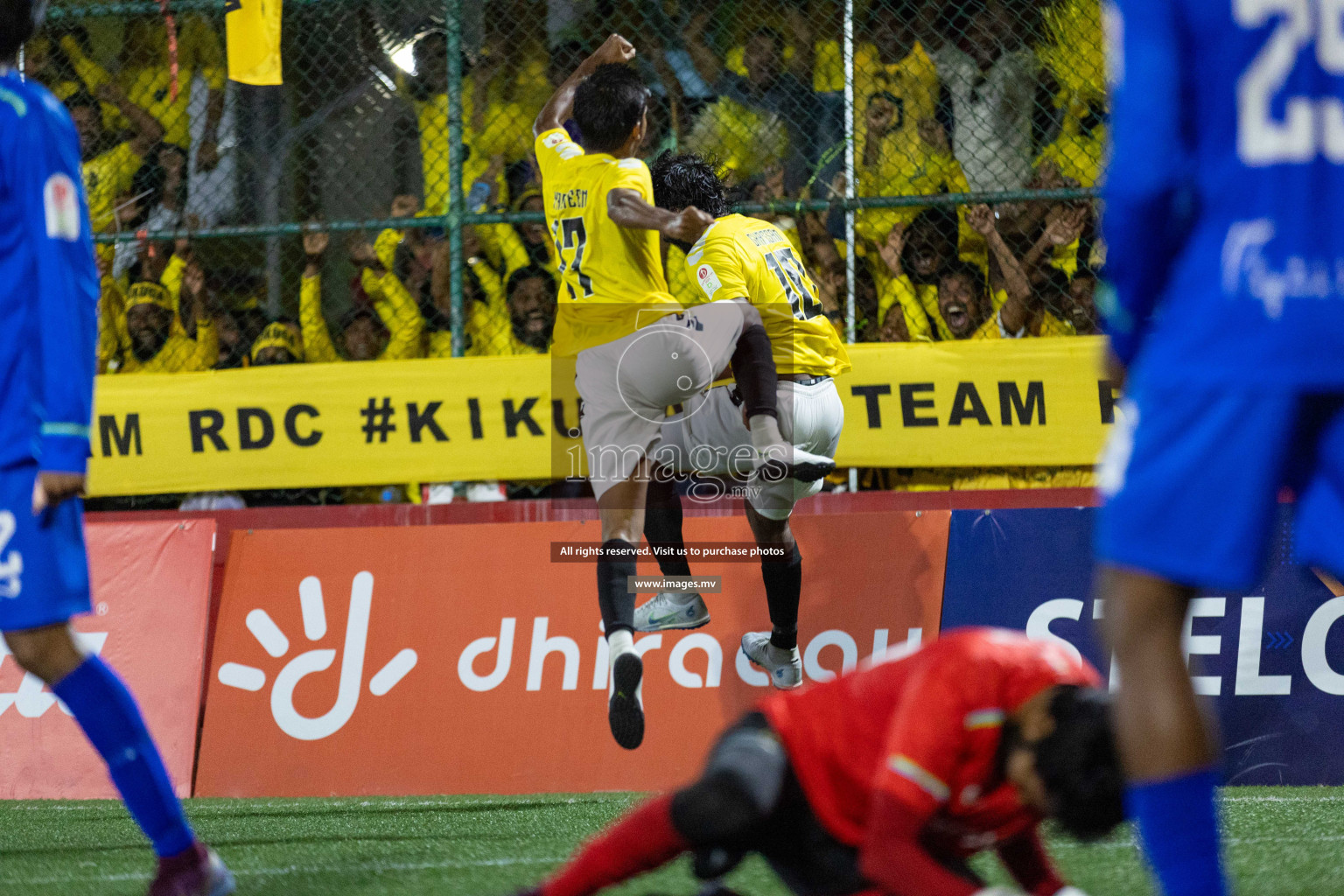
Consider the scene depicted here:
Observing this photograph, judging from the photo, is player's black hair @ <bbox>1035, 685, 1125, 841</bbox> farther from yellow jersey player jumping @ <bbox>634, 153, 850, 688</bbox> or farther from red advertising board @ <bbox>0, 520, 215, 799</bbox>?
red advertising board @ <bbox>0, 520, 215, 799</bbox>

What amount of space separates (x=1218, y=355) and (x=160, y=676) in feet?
18.3

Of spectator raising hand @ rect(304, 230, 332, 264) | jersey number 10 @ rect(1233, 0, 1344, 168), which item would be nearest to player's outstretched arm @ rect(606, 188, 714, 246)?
jersey number 10 @ rect(1233, 0, 1344, 168)

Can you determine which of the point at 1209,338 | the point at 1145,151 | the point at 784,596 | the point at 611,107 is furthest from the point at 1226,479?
the point at 611,107

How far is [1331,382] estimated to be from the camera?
68.5 inches

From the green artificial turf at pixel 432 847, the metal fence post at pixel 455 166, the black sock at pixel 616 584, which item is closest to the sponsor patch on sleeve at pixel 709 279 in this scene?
the black sock at pixel 616 584

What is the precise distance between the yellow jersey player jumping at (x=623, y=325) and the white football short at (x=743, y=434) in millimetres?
179

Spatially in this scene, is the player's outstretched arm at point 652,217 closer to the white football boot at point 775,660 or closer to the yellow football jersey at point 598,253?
the yellow football jersey at point 598,253

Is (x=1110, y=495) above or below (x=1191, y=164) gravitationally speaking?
below

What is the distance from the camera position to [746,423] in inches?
226

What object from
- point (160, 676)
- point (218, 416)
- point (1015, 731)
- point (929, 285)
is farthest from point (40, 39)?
point (1015, 731)

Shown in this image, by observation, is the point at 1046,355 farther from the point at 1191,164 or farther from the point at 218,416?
the point at 1191,164

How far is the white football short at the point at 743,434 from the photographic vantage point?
18.8 ft

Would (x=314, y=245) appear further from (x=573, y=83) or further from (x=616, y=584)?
(x=616, y=584)

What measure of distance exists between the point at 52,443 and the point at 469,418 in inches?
176
